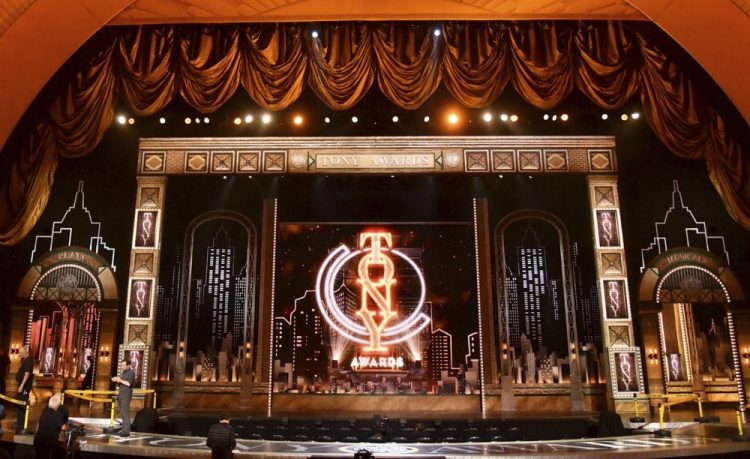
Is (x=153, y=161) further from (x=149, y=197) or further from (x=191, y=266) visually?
(x=191, y=266)

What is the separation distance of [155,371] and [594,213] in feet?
32.9

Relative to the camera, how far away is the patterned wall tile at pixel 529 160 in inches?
514

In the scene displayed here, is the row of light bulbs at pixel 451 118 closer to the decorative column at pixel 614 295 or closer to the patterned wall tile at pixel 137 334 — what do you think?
the decorative column at pixel 614 295

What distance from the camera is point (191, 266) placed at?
43.7 ft

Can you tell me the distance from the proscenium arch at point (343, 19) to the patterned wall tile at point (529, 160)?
12.5ft

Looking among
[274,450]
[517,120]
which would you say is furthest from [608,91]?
[274,450]

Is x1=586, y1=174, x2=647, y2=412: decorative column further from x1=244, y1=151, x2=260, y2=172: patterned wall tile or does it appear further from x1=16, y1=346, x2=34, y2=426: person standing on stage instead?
x1=16, y1=346, x2=34, y2=426: person standing on stage

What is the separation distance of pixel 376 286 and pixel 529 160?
4.34 metres

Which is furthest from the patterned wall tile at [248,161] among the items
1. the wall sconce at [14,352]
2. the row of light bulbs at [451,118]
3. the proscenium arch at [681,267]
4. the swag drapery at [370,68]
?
the proscenium arch at [681,267]

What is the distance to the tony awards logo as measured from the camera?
1288cm

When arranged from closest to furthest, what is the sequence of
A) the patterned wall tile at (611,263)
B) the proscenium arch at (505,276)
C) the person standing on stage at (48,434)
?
the person standing on stage at (48,434) < the patterned wall tile at (611,263) < the proscenium arch at (505,276)

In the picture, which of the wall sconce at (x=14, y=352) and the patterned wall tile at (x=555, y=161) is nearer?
the wall sconce at (x=14, y=352)

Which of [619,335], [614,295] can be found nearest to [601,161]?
[614,295]

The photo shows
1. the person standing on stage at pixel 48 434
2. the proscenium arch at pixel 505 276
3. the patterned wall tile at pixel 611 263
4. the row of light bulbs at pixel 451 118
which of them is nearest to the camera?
the person standing on stage at pixel 48 434
